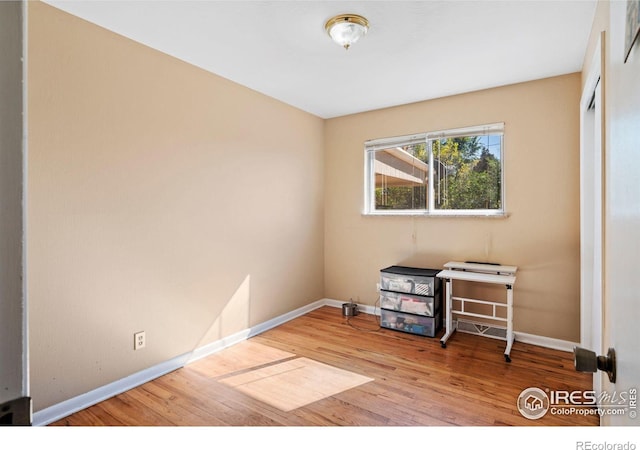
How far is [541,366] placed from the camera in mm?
2576

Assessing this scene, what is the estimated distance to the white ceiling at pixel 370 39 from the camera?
192cm

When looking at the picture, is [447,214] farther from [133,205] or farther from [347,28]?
[133,205]

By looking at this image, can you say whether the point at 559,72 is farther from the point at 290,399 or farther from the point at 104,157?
the point at 104,157

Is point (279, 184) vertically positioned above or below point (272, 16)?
below

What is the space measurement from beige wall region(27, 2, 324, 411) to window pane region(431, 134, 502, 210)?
1.78 metres

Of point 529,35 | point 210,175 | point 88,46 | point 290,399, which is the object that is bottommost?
point 290,399

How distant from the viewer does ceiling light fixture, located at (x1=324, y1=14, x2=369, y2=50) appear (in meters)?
2.00

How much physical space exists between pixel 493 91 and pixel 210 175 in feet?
9.08

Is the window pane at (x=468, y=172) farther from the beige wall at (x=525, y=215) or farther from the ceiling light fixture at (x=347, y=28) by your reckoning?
the ceiling light fixture at (x=347, y=28)

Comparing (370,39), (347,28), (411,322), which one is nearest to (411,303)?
(411,322)

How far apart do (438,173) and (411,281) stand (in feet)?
3.96

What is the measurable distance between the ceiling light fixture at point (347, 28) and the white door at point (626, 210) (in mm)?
1489

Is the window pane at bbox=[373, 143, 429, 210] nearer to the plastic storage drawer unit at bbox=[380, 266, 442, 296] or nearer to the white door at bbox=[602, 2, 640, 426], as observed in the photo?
the plastic storage drawer unit at bbox=[380, 266, 442, 296]
